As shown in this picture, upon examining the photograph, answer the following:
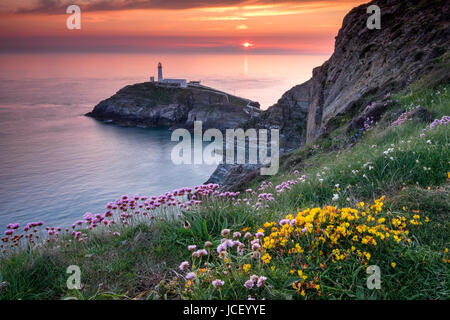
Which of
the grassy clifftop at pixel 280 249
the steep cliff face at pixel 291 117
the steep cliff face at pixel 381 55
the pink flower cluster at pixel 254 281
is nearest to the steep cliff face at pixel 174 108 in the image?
the steep cliff face at pixel 291 117

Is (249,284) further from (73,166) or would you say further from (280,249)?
(73,166)

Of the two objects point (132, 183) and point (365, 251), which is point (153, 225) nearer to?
point (365, 251)

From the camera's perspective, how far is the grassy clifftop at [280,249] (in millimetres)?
2959

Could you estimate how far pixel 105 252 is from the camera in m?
4.36

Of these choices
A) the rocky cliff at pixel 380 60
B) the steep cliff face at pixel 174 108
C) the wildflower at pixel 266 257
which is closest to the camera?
the wildflower at pixel 266 257

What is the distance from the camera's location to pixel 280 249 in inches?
135

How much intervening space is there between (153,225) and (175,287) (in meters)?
Answer: 1.77

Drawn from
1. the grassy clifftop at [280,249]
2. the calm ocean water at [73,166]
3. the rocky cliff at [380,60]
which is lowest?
the calm ocean water at [73,166]

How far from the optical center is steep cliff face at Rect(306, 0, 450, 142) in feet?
49.3

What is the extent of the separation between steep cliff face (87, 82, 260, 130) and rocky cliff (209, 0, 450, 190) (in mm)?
58341

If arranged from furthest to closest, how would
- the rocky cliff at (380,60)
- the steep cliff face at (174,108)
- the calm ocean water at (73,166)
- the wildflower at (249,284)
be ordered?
the steep cliff face at (174,108) < the calm ocean water at (73,166) < the rocky cliff at (380,60) < the wildflower at (249,284)

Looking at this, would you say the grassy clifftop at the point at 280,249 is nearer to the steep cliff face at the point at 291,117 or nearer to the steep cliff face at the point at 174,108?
the steep cliff face at the point at 291,117

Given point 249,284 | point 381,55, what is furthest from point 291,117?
point 249,284

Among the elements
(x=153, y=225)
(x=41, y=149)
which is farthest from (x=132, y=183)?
(x=153, y=225)
